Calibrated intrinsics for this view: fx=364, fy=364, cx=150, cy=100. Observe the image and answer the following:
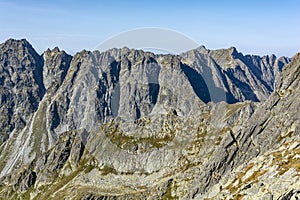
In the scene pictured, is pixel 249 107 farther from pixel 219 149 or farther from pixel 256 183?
pixel 256 183

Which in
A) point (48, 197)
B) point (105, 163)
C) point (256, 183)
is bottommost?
point (48, 197)

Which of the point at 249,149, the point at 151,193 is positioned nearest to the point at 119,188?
the point at 151,193

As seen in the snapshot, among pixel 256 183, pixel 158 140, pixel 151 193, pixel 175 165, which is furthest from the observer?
pixel 158 140

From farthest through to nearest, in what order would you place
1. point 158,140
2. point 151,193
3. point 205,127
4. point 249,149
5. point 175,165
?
1. point 158,140
2. point 205,127
3. point 175,165
4. point 151,193
5. point 249,149

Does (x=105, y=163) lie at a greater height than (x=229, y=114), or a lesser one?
lesser

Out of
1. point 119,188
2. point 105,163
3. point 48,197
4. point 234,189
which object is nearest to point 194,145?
point 119,188

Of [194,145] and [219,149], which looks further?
[194,145]

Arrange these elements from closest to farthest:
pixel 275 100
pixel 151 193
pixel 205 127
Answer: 1. pixel 275 100
2. pixel 151 193
3. pixel 205 127

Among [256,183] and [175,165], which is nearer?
[256,183]

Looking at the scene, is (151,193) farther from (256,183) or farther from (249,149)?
(256,183)
